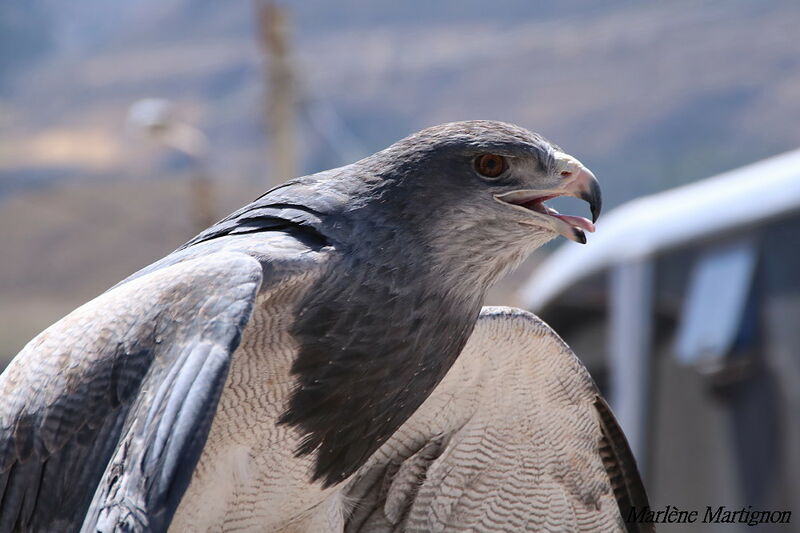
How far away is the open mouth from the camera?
315 centimetres

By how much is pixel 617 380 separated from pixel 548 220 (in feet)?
14.7

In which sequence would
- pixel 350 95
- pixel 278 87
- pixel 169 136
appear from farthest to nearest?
pixel 350 95 → pixel 278 87 → pixel 169 136

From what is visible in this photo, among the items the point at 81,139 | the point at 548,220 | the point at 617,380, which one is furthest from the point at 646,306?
the point at 81,139

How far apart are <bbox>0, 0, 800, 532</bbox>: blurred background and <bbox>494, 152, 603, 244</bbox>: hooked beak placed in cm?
353

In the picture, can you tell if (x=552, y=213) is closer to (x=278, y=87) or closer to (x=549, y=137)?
(x=278, y=87)

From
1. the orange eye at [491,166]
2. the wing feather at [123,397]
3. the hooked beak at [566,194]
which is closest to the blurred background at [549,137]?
the hooked beak at [566,194]

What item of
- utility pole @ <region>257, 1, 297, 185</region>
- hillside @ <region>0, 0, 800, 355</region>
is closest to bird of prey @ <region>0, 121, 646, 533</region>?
utility pole @ <region>257, 1, 297, 185</region>

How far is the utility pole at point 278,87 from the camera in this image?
11781 millimetres

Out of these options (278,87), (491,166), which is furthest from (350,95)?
(491,166)

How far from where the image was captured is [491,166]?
3209mm

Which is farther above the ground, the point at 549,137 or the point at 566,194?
the point at 566,194

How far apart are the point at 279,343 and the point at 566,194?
2.90 ft
